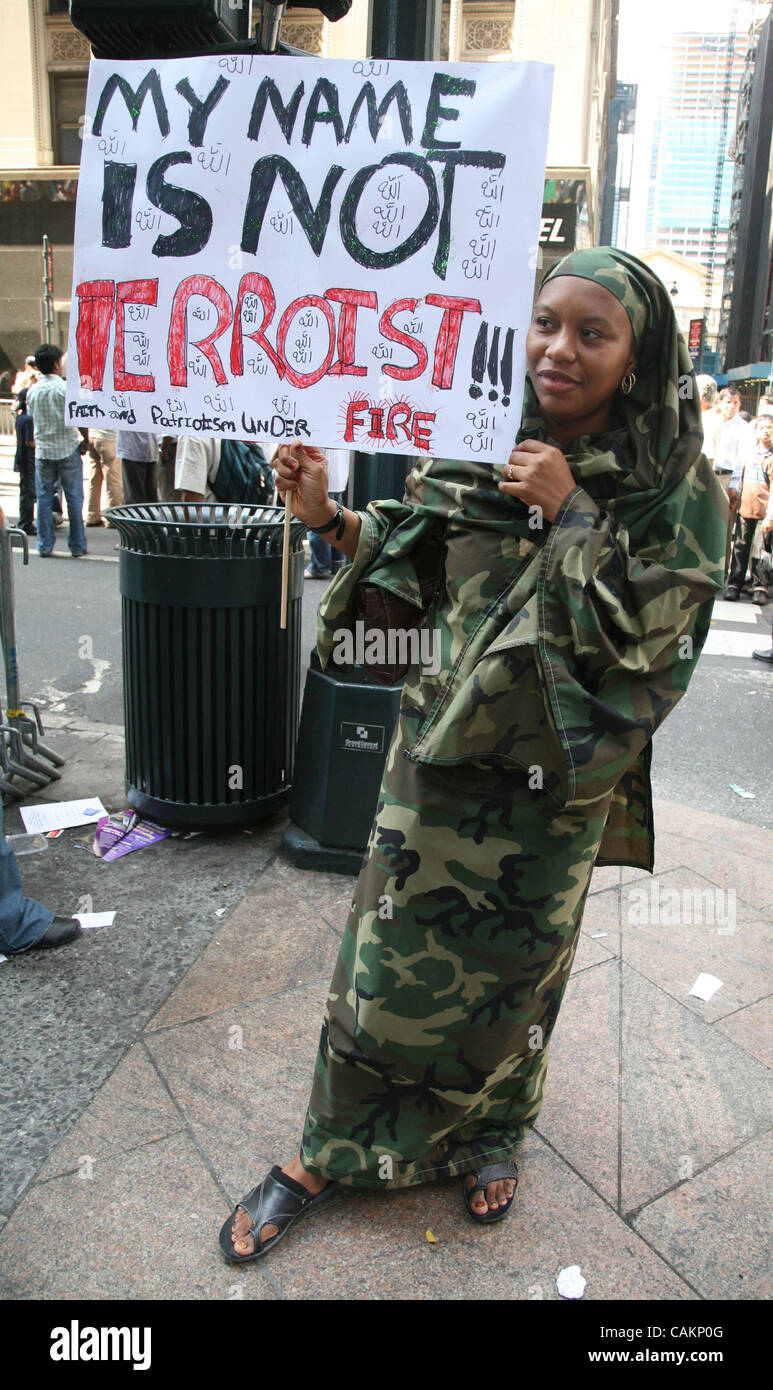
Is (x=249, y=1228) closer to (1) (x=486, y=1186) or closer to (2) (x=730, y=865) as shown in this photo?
(1) (x=486, y=1186)

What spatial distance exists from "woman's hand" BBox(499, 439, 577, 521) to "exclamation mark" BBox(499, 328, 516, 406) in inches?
10.5

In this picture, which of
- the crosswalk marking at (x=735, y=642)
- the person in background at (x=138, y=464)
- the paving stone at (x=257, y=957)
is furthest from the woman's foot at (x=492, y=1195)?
the person in background at (x=138, y=464)

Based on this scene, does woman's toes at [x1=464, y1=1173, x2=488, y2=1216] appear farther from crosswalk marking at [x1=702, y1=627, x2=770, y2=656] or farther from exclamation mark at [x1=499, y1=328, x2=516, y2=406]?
crosswalk marking at [x1=702, y1=627, x2=770, y2=656]

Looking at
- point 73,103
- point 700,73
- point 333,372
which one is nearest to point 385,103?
point 333,372

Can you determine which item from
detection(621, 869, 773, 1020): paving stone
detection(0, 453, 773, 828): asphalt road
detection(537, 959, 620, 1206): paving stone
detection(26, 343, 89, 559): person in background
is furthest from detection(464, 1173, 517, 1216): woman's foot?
detection(26, 343, 89, 559): person in background

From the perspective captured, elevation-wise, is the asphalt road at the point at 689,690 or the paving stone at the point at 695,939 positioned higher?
the asphalt road at the point at 689,690

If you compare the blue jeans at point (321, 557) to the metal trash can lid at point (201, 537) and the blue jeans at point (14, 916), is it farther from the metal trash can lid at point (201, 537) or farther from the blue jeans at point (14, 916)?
the blue jeans at point (14, 916)

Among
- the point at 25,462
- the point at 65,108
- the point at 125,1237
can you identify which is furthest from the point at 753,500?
the point at 65,108

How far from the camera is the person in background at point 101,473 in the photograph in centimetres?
1223

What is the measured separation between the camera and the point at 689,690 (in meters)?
6.99

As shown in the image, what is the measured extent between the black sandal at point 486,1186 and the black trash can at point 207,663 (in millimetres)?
1861

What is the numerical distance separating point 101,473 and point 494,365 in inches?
452

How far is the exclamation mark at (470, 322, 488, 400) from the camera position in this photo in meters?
1.92
